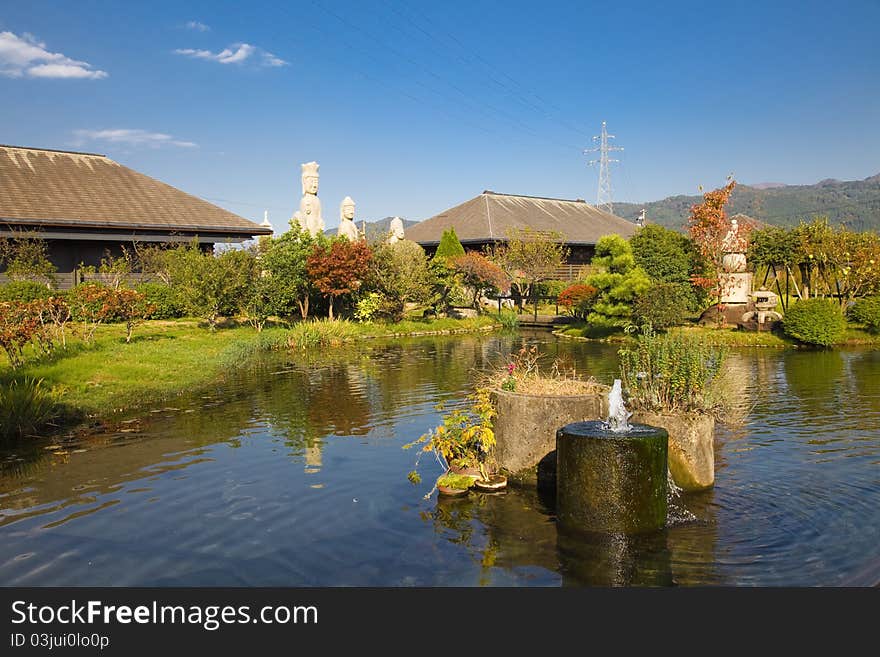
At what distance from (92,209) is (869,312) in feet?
101

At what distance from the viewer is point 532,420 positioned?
824cm

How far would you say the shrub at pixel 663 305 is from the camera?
25016mm

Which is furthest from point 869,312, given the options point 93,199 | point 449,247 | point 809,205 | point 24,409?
point 809,205

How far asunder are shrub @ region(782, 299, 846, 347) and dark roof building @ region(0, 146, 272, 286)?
926 inches

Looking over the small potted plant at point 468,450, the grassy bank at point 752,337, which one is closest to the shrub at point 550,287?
the grassy bank at point 752,337

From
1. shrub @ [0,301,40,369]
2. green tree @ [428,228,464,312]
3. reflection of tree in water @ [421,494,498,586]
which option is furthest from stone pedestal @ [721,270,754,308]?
shrub @ [0,301,40,369]

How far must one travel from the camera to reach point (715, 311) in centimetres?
2698

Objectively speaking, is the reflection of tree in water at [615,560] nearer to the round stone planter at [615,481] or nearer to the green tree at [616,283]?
the round stone planter at [615,481]

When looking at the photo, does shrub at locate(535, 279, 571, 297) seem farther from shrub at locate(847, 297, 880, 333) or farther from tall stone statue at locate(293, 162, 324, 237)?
shrub at locate(847, 297, 880, 333)

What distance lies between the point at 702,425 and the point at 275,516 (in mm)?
4755

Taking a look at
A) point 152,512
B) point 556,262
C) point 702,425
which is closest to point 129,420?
point 152,512

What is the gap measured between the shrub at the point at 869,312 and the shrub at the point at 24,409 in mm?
23869

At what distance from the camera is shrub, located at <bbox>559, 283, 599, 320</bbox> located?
29.7 m

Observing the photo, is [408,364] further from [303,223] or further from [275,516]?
[303,223]
